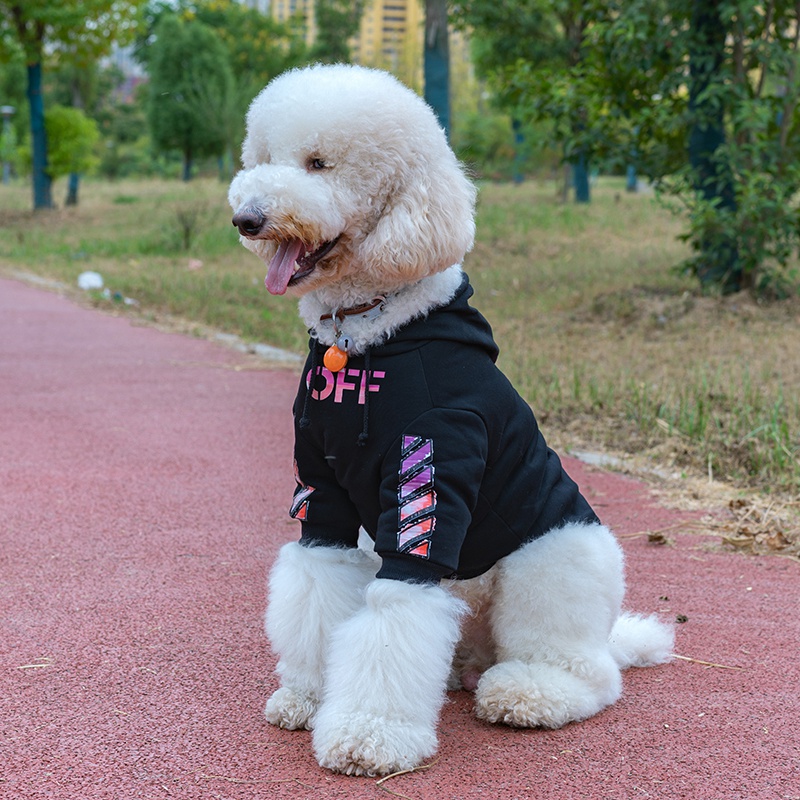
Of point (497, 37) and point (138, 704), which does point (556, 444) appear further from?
point (497, 37)

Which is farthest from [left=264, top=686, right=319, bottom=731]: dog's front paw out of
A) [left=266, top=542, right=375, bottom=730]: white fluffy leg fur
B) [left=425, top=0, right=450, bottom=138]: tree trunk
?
[left=425, top=0, right=450, bottom=138]: tree trunk

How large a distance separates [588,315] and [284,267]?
7.80 m

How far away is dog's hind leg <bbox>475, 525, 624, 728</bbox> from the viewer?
106 inches

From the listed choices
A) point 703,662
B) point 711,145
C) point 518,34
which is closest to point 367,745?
point 703,662

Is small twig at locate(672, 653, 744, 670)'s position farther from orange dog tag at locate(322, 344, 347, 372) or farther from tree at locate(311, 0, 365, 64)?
tree at locate(311, 0, 365, 64)

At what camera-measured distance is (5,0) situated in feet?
67.8

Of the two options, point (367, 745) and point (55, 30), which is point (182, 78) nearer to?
point (55, 30)

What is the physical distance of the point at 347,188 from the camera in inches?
98.1

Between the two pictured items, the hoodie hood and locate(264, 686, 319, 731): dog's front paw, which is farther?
locate(264, 686, 319, 731): dog's front paw

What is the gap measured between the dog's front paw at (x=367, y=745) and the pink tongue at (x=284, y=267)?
3.36 feet

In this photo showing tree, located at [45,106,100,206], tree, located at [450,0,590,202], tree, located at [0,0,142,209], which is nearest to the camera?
tree, located at [450,0,590,202]

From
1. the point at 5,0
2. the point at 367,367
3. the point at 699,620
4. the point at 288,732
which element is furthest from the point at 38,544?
the point at 5,0

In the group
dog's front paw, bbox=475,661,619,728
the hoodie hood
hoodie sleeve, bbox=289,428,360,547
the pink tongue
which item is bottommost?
dog's front paw, bbox=475,661,619,728

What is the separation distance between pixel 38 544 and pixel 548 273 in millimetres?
9817
